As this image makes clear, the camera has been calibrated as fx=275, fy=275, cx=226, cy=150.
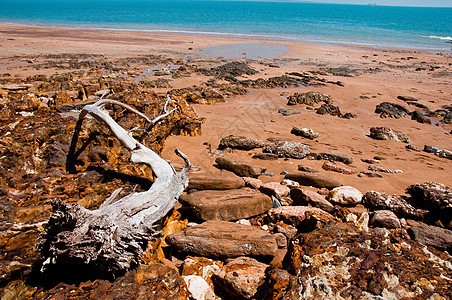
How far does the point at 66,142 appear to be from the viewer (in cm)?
458

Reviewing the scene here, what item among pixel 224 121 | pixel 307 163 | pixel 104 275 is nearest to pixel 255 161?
pixel 307 163

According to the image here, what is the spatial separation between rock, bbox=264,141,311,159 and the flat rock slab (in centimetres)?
366

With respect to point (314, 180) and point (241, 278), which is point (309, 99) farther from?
point (241, 278)

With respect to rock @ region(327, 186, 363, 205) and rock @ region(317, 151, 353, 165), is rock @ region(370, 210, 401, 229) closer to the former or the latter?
rock @ region(327, 186, 363, 205)

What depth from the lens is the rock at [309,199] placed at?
4.51 meters

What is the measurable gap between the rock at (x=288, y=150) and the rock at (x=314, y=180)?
137 cm

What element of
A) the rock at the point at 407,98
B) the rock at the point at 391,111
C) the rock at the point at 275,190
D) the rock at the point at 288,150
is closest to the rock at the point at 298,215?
the rock at the point at 275,190

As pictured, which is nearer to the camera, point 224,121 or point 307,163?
point 307,163

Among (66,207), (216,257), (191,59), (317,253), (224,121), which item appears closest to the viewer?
(66,207)

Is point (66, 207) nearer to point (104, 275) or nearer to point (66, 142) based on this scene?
point (104, 275)

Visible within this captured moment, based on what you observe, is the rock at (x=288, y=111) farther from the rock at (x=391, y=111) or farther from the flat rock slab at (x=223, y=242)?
the flat rock slab at (x=223, y=242)

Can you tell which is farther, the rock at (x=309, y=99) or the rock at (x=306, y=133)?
the rock at (x=309, y=99)

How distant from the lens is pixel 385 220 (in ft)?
13.3

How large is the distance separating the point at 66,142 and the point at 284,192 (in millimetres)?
3816
